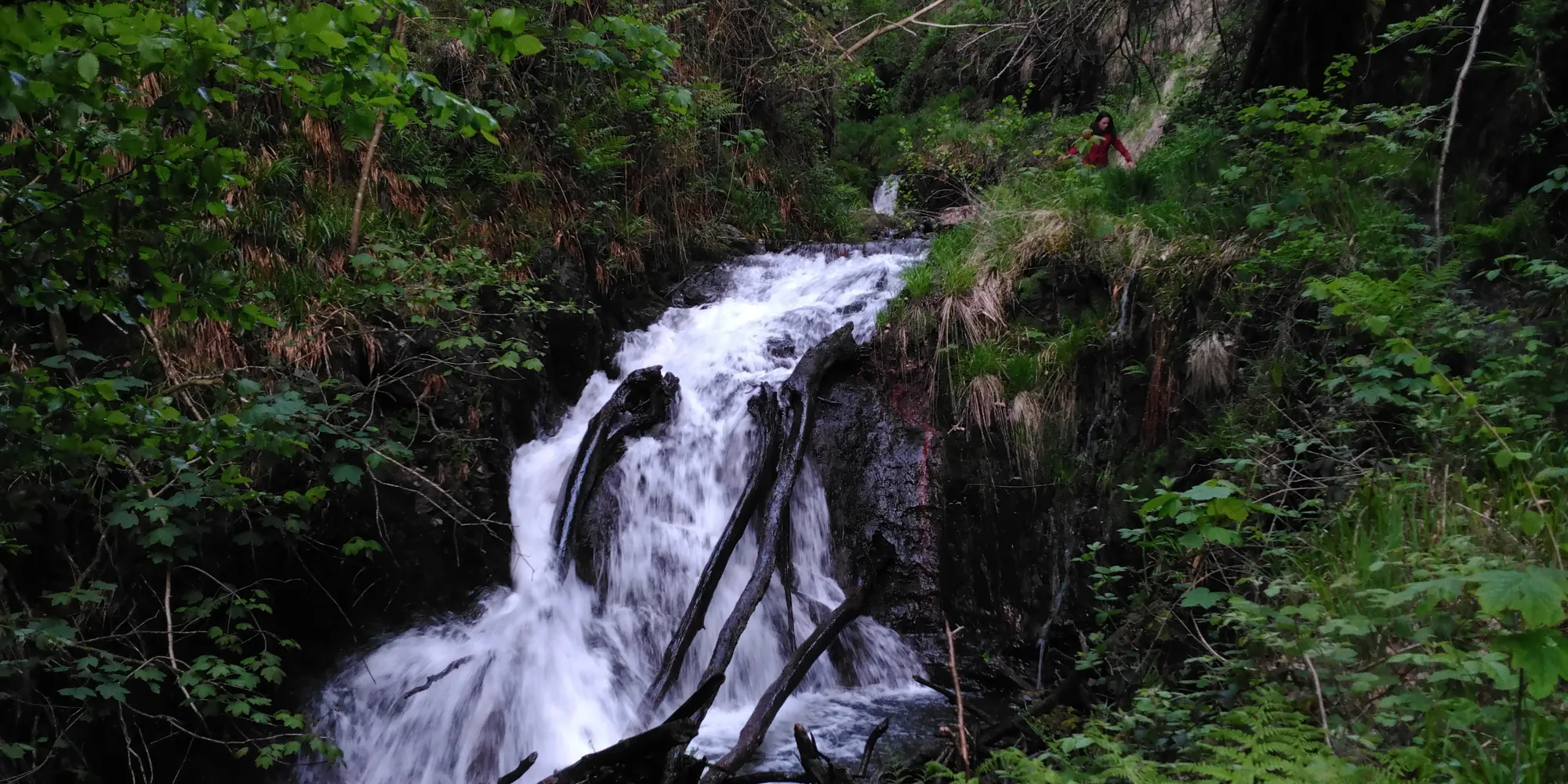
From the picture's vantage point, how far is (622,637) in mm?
5242

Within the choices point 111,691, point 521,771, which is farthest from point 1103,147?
point 111,691

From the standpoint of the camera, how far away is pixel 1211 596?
2.49 meters

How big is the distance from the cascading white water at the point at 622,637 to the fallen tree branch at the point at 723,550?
145 mm

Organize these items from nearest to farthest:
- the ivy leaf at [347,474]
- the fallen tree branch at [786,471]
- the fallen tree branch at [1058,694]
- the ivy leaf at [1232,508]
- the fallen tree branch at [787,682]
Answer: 1. the ivy leaf at [1232,508]
2. the fallen tree branch at [1058,694]
3. the fallen tree branch at [787,682]
4. the ivy leaf at [347,474]
5. the fallen tree branch at [786,471]

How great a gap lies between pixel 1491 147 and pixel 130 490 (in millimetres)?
6530

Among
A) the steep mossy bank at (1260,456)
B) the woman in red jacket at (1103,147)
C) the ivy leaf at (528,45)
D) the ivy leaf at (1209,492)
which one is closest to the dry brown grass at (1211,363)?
the steep mossy bank at (1260,456)

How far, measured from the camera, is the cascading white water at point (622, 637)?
4.50 meters

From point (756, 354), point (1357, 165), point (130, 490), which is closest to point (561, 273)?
point (756, 354)

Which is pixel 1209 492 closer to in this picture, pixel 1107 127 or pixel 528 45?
pixel 528 45

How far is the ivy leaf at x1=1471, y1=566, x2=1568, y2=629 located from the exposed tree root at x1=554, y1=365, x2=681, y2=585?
4987mm

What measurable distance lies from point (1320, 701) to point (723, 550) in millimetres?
3835

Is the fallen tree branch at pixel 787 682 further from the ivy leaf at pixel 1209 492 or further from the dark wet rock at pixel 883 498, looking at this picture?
the ivy leaf at pixel 1209 492

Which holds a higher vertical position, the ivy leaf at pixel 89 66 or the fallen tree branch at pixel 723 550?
the ivy leaf at pixel 89 66

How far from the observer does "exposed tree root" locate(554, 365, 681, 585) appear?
562 centimetres
